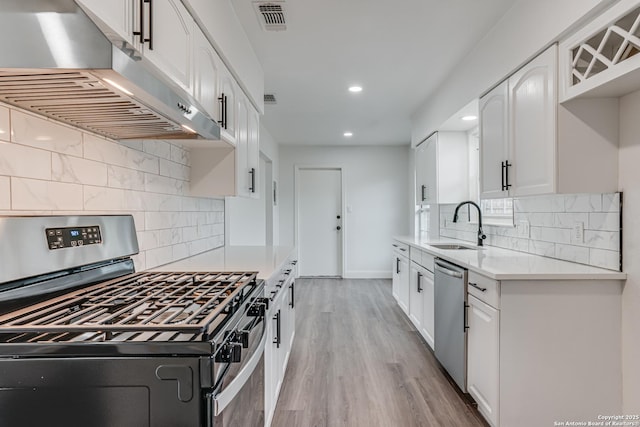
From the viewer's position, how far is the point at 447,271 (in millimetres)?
2395

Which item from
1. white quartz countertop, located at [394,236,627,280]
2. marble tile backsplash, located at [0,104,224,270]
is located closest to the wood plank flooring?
white quartz countertop, located at [394,236,627,280]

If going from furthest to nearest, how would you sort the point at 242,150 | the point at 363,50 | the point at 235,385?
the point at 363,50 → the point at 242,150 → the point at 235,385

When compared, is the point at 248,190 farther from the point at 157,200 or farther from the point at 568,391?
the point at 568,391

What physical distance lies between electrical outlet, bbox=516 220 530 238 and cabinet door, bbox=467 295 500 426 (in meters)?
0.80

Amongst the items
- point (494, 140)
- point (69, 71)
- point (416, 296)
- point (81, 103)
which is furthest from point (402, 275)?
point (69, 71)

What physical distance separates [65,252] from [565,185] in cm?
220

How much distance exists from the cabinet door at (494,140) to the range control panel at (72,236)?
226 centimetres

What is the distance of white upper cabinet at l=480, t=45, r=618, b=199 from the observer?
176 cm

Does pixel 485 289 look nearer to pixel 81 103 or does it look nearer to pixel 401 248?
pixel 81 103

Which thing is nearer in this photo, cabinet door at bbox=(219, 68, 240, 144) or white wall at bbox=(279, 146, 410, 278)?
cabinet door at bbox=(219, 68, 240, 144)

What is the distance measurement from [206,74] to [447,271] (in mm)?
1931

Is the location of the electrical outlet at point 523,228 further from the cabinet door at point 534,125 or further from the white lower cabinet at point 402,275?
the white lower cabinet at point 402,275

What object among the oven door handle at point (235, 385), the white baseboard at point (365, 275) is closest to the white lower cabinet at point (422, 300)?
the oven door handle at point (235, 385)

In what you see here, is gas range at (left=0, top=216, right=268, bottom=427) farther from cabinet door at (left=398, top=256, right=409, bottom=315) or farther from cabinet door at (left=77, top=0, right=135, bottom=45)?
cabinet door at (left=398, top=256, right=409, bottom=315)
